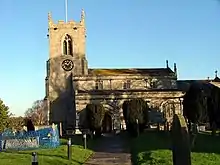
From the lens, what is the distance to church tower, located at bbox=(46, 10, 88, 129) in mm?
80250

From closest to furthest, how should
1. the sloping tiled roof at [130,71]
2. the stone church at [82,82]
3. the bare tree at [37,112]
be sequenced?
the stone church at [82,82] → the sloping tiled roof at [130,71] → the bare tree at [37,112]

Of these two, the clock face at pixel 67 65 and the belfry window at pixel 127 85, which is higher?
the clock face at pixel 67 65

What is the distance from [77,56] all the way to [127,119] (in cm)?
4023

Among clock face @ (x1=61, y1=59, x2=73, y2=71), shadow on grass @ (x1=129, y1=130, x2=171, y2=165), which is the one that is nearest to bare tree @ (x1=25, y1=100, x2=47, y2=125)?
clock face @ (x1=61, y1=59, x2=73, y2=71)

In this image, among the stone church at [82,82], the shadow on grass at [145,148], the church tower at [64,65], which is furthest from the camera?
the church tower at [64,65]

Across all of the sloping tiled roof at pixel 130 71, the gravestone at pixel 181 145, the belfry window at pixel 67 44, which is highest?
the belfry window at pixel 67 44

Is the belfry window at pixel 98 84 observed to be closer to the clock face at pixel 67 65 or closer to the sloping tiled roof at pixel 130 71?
the sloping tiled roof at pixel 130 71

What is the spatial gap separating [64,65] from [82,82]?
20.3 feet

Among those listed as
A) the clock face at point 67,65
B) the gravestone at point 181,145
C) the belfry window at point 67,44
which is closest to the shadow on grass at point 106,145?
the gravestone at point 181,145

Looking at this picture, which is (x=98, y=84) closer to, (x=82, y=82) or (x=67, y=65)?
(x=82, y=82)

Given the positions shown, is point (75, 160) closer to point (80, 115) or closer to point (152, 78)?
point (80, 115)

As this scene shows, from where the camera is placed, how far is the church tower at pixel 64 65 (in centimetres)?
8025

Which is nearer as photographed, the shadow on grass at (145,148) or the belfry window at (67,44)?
the shadow on grass at (145,148)

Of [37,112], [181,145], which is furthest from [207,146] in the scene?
[37,112]
